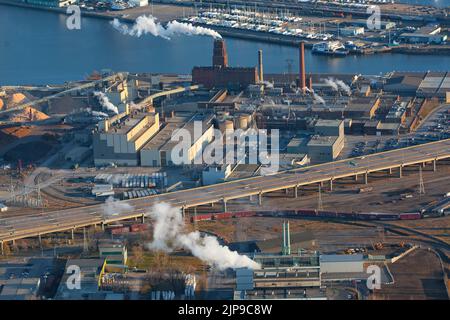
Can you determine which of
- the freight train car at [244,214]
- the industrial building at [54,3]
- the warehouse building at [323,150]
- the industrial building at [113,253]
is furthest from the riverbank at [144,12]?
the industrial building at [113,253]

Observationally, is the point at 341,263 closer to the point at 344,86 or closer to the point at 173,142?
the point at 173,142

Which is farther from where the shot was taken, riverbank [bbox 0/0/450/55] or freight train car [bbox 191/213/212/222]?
riverbank [bbox 0/0/450/55]

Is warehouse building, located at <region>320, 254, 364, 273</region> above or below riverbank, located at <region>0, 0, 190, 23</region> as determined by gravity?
below

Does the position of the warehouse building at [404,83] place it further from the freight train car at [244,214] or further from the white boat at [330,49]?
the freight train car at [244,214]

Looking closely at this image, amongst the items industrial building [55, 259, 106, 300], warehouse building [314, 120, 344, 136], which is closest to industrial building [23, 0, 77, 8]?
warehouse building [314, 120, 344, 136]

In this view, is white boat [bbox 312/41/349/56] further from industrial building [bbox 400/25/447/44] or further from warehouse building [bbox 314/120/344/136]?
warehouse building [bbox 314/120/344/136]
